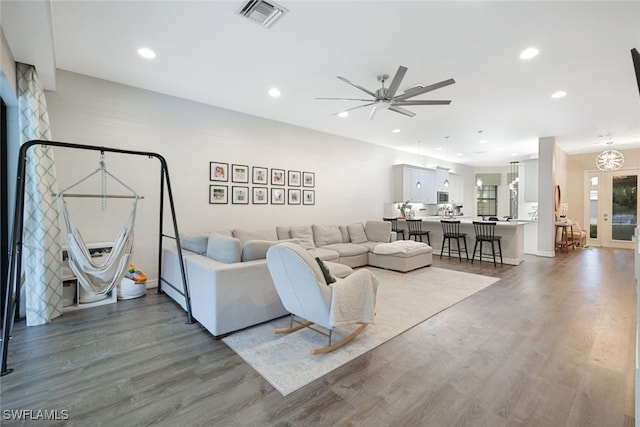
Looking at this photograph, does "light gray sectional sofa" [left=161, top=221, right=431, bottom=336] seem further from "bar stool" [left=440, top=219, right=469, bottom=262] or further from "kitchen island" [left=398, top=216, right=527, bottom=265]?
"kitchen island" [left=398, top=216, right=527, bottom=265]

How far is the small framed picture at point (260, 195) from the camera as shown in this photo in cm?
562

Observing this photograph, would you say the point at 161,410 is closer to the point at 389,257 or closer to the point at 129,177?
the point at 129,177

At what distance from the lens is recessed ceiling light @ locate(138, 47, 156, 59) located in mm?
3221

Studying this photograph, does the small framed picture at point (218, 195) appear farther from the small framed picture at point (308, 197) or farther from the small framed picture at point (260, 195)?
the small framed picture at point (308, 197)

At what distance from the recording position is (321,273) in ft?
8.36

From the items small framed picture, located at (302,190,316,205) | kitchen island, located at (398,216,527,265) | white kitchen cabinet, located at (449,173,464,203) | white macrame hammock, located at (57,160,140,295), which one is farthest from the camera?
white kitchen cabinet, located at (449,173,464,203)

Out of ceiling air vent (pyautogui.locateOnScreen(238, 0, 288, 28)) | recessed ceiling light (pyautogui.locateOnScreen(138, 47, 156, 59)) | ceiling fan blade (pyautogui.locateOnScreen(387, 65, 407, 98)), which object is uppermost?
recessed ceiling light (pyautogui.locateOnScreen(138, 47, 156, 59))

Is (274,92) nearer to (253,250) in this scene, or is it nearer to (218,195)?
(218,195)

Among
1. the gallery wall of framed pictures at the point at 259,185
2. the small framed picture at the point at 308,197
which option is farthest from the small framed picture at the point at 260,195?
the small framed picture at the point at 308,197

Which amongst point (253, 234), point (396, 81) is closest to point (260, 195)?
point (253, 234)

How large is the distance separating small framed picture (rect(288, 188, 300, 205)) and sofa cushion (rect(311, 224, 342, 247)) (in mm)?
709

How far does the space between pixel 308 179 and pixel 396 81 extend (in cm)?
360

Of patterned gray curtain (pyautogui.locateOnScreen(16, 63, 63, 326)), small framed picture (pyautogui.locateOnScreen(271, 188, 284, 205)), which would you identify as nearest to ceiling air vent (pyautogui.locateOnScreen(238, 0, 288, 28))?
patterned gray curtain (pyautogui.locateOnScreen(16, 63, 63, 326))

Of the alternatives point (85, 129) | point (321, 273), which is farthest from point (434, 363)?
point (85, 129)
